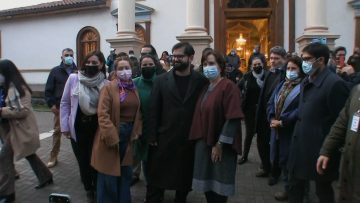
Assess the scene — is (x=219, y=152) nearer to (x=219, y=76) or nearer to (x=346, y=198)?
(x=219, y=76)

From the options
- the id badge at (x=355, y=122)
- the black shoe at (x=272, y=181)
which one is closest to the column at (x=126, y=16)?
the black shoe at (x=272, y=181)

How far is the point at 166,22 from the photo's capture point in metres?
16.8

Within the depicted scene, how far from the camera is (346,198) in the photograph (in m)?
3.31

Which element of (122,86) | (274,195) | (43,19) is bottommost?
(274,195)

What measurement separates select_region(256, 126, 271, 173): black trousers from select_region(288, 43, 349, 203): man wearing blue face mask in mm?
2168

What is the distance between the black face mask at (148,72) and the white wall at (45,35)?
1333 cm

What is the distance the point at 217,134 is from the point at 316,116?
108 cm

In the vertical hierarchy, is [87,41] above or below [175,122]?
above

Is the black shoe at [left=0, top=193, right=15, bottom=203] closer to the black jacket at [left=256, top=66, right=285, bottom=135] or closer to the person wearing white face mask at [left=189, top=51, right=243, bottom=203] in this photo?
the person wearing white face mask at [left=189, top=51, right=243, bottom=203]

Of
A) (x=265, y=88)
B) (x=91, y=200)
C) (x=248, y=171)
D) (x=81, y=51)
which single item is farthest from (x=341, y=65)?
(x=81, y=51)

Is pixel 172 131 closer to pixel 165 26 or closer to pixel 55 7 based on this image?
pixel 165 26

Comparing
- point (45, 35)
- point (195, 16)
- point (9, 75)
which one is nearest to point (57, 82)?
point (9, 75)

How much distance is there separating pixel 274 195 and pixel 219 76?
2.20 m

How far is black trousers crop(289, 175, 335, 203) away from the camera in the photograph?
14.0 ft
